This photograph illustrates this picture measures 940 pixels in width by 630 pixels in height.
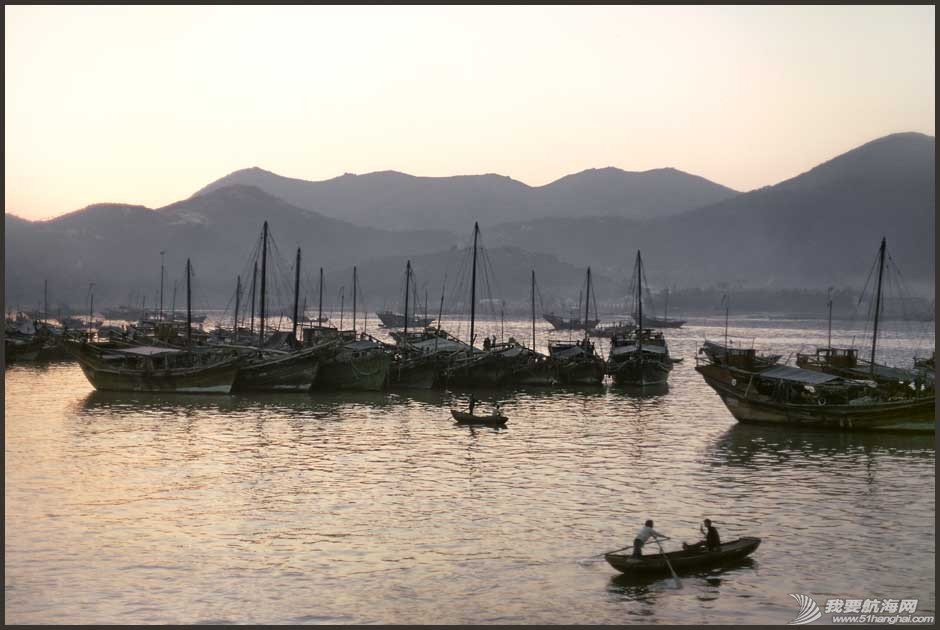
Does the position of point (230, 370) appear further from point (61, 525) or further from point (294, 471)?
point (61, 525)

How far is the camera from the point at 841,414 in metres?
56.8

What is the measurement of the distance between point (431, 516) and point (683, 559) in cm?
1115

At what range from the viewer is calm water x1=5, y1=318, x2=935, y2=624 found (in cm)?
2733

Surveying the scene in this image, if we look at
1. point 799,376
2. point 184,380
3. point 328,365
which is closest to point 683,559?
point 799,376

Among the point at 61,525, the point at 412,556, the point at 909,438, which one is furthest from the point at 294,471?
the point at 909,438

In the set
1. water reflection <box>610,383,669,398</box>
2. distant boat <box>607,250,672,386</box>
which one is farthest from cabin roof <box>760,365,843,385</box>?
distant boat <box>607,250,672,386</box>

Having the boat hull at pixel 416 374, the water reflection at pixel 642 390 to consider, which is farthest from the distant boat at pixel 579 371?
the boat hull at pixel 416 374

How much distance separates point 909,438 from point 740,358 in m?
17.0

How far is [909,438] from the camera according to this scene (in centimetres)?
5656

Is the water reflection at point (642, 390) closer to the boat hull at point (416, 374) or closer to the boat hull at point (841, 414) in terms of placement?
the boat hull at point (416, 374)

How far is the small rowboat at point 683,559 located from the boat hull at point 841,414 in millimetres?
29179

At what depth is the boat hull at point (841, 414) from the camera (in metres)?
55.4

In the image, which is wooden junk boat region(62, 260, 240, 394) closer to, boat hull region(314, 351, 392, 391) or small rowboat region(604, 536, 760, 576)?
boat hull region(314, 351, 392, 391)

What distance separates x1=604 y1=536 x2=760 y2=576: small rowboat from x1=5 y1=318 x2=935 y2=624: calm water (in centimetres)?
→ 43
